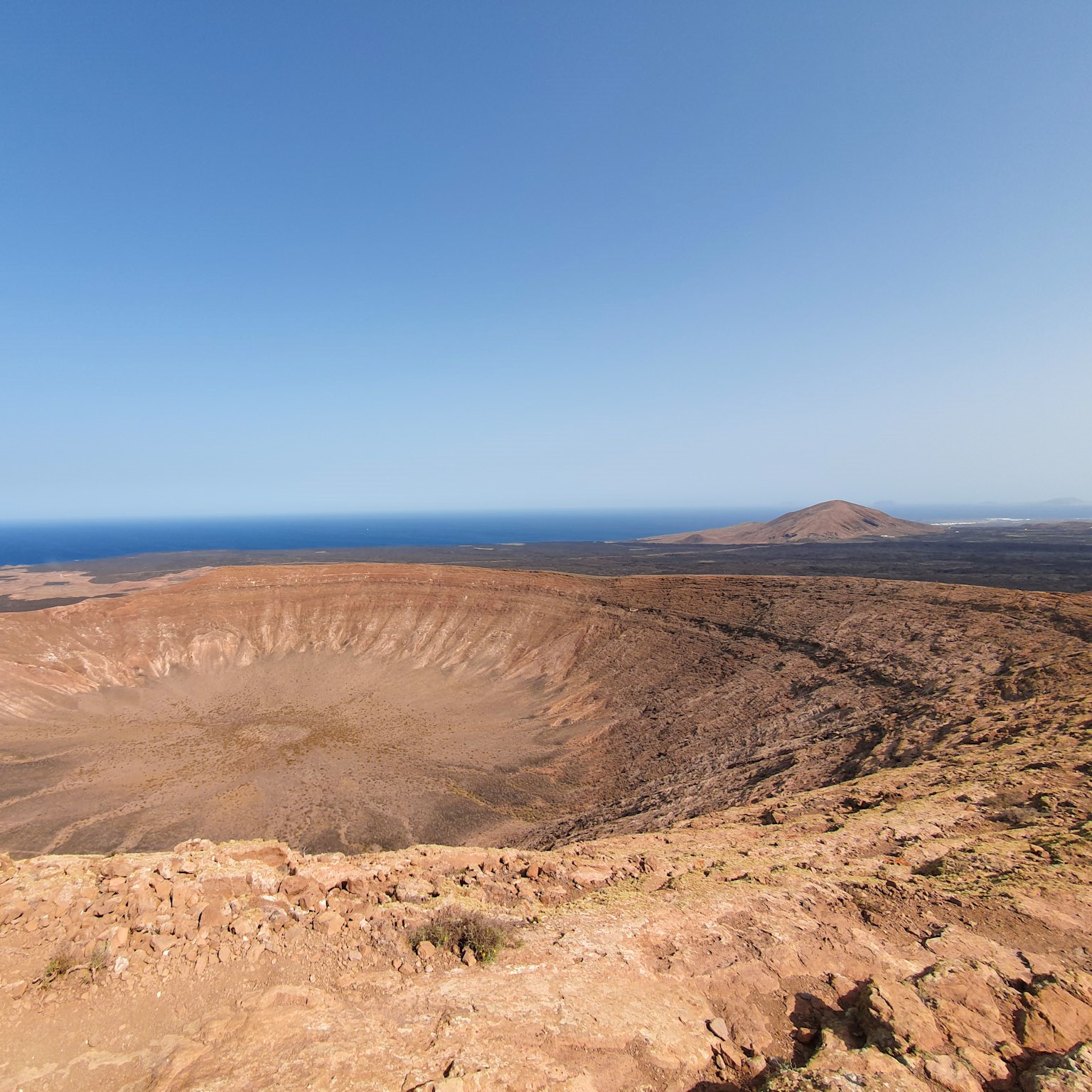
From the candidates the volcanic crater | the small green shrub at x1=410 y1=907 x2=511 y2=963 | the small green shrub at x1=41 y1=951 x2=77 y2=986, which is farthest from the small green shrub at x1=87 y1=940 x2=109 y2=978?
the volcanic crater

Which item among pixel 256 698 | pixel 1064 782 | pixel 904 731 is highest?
pixel 1064 782

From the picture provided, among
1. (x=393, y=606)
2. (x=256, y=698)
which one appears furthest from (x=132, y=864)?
(x=393, y=606)

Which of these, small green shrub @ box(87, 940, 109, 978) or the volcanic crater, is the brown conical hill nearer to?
the volcanic crater

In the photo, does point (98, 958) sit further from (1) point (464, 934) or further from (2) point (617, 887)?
(2) point (617, 887)

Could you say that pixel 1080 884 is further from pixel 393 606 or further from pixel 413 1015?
pixel 393 606

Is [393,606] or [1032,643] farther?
[393,606]

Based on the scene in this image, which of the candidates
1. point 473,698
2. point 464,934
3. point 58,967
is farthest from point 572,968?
point 473,698
